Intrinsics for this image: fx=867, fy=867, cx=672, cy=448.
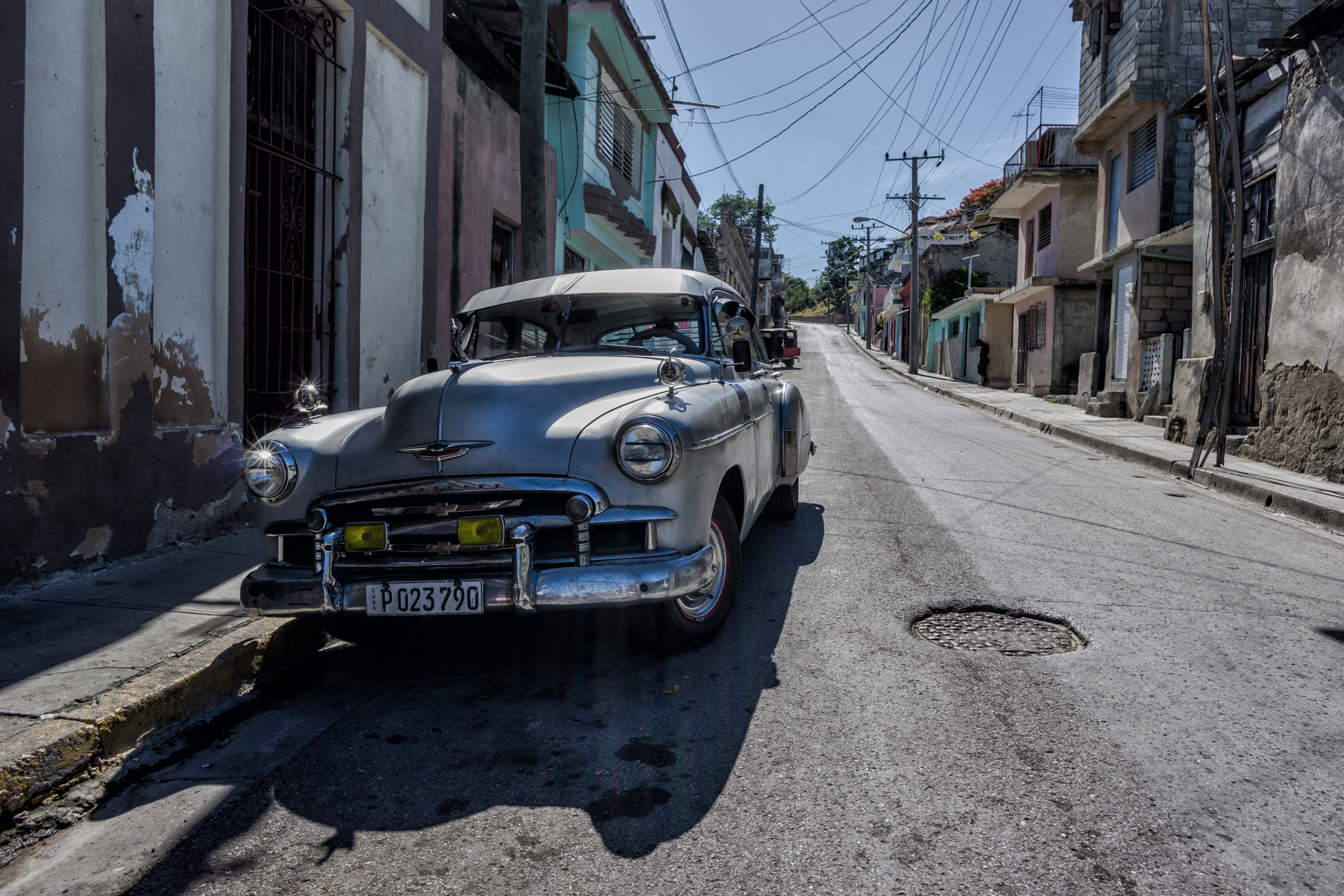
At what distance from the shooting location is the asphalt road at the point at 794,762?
6.95 feet

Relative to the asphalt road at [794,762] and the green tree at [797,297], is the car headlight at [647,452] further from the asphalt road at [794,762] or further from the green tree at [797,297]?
the green tree at [797,297]

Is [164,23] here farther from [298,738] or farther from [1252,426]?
[1252,426]

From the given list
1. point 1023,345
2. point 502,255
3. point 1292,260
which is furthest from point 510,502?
point 1023,345

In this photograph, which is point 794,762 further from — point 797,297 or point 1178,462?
point 797,297

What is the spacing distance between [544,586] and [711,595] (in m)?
0.96

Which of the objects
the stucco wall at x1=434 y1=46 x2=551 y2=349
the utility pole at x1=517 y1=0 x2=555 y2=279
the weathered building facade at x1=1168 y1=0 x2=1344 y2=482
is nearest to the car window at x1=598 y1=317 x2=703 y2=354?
the utility pole at x1=517 y1=0 x2=555 y2=279

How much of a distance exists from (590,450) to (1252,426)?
423 inches

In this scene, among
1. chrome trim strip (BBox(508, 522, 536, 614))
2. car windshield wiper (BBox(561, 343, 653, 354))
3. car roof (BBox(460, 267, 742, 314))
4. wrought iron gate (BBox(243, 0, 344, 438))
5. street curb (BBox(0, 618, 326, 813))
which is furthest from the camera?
wrought iron gate (BBox(243, 0, 344, 438))

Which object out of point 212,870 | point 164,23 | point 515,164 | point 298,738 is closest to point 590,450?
point 298,738

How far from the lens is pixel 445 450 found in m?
3.15

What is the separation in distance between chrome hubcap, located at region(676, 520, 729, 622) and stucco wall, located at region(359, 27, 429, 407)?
5104mm

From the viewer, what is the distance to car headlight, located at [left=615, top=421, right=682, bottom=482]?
3.09 m

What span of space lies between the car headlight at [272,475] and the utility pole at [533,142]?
16.0 ft

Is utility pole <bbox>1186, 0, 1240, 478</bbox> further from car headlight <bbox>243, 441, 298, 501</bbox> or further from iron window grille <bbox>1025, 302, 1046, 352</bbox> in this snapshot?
iron window grille <bbox>1025, 302, 1046, 352</bbox>
